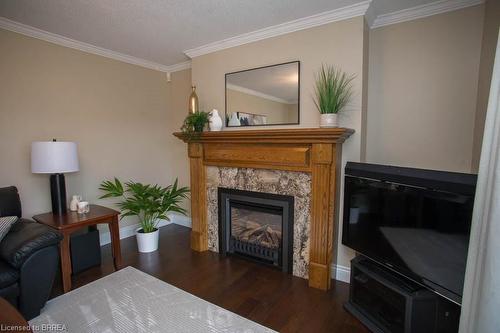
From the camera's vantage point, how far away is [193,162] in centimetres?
308

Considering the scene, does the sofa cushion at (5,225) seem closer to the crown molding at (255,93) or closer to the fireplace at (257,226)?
the fireplace at (257,226)

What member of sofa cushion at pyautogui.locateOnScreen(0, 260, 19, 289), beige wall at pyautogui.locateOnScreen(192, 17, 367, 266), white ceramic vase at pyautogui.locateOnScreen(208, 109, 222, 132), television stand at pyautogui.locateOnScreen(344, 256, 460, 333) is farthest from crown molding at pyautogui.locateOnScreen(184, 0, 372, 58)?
sofa cushion at pyautogui.locateOnScreen(0, 260, 19, 289)

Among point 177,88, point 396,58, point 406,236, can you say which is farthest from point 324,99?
point 177,88

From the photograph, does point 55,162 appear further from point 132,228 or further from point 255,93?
point 255,93

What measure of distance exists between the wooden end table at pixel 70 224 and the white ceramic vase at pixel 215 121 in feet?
4.49

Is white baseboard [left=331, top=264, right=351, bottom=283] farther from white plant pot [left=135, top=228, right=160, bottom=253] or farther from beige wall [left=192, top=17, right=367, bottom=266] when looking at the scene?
white plant pot [left=135, top=228, right=160, bottom=253]

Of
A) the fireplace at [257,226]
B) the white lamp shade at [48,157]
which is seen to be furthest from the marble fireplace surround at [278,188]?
the white lamp shade at [48,157]

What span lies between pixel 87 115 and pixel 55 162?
95 cm

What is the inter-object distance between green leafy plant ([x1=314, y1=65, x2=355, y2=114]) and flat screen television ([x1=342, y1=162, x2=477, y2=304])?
55 cm

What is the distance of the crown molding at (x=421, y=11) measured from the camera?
6.67 ft

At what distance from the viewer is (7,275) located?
1714 mm

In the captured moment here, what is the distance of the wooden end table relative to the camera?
2.23m

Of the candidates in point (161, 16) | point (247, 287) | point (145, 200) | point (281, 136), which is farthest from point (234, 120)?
point (247, 287)

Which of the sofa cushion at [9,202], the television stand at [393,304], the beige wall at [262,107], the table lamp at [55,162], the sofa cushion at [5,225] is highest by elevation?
the beige wall at [262,107]
